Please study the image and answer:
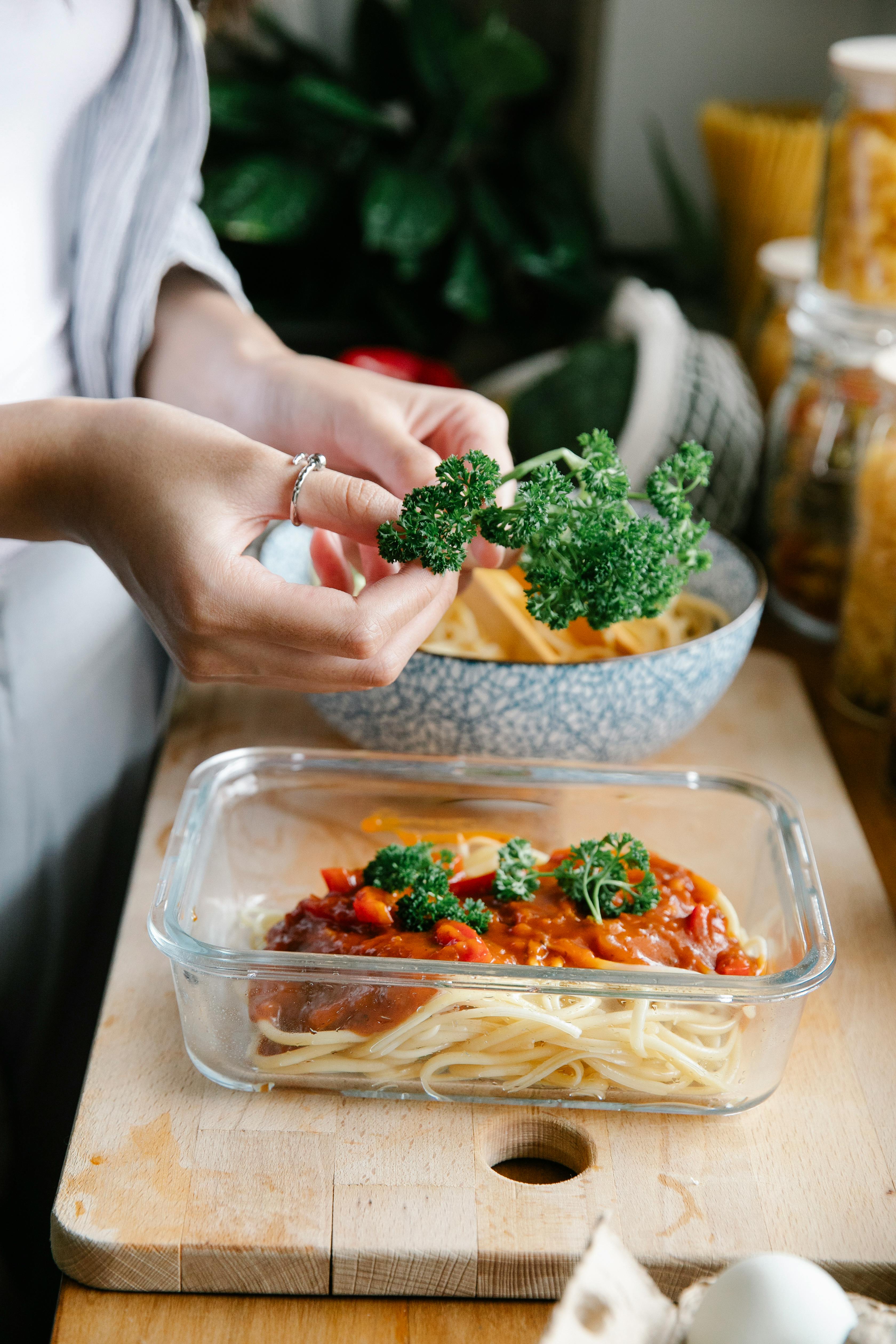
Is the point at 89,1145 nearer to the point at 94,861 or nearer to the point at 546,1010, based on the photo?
the point at 546,1010

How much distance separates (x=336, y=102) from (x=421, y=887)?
1711 mm

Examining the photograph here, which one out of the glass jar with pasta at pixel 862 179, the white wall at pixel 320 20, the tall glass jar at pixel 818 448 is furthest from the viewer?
the white wall at pixel 320 20

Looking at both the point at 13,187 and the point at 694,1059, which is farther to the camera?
the point at 13,187

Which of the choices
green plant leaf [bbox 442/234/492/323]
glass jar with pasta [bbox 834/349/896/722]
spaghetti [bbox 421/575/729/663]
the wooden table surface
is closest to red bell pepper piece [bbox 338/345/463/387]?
green plant leaf [bbox 442/234/492/323]

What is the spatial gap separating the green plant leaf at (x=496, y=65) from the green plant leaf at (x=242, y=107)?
362 millimetres

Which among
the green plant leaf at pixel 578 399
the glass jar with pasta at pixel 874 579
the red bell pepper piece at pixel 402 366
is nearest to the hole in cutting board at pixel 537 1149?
the glass jar with pasta at pixel 874 579

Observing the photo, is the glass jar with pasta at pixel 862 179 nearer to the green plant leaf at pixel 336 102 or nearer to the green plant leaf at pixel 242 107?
the green plant leaf at pixel 336 102

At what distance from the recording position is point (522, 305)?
251cm

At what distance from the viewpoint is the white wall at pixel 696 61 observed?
7.14ft

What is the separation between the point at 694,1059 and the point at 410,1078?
21 centimetres

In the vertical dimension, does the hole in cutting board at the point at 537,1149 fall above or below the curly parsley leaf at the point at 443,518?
below

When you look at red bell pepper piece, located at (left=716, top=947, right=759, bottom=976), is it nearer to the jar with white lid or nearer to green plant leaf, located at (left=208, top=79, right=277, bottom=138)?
the jar with white lid

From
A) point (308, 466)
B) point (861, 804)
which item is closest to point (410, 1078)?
point (308, 466)

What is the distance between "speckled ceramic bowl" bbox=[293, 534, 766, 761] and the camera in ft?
3.75
